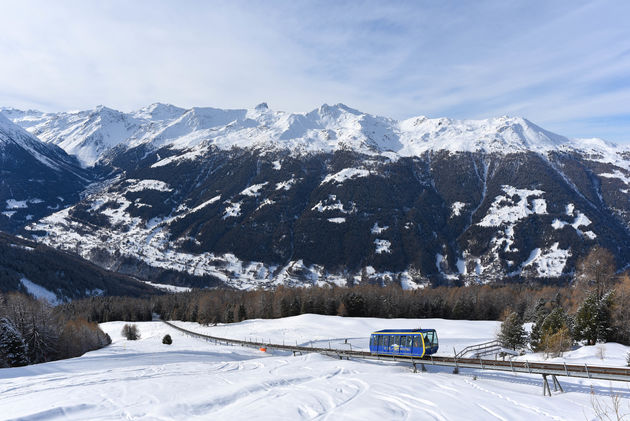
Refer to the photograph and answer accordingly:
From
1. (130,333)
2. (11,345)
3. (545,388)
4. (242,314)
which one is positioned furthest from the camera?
(242,314)

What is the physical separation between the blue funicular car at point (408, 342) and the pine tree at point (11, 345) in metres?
50.4

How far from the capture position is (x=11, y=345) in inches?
2173

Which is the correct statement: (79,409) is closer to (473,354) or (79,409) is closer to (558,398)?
(558,398)

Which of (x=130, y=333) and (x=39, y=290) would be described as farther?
(x=39, y=290)

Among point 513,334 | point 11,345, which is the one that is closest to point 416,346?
point 513,334

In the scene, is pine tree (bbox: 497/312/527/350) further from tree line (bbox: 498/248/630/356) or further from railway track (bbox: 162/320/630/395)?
railway track (bbox: 162/320/630/395)

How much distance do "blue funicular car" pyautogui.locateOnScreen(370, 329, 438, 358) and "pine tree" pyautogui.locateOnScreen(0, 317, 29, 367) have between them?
50449 mm

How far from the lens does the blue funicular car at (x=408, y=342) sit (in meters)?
43.3

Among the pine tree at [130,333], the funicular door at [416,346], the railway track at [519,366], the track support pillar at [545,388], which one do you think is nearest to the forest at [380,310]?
the pine tree at [130,333]

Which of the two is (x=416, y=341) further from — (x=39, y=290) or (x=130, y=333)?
(x=39, y=290)

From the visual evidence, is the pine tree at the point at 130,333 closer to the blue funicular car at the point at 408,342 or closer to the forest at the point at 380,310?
the forest at the point at 380,310

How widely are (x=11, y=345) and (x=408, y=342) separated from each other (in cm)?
Result: 5564

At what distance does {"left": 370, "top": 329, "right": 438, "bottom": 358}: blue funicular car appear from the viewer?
43344 millimetres

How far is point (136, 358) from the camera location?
51.7 metres
